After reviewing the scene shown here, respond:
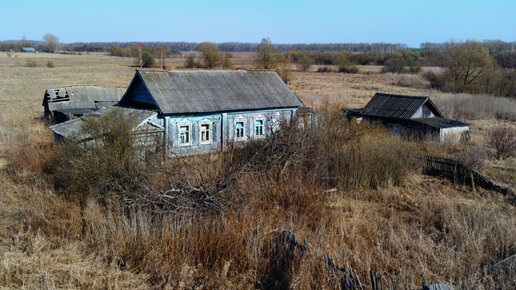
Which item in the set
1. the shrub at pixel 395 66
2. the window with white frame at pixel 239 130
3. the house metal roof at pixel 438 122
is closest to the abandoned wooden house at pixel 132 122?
the window with white frame at pixel 239 130

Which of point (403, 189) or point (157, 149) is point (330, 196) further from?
point (157, 149)

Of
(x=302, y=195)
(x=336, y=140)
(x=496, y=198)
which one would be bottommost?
(x=496, y=198)

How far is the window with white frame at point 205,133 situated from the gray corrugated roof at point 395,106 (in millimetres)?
8673

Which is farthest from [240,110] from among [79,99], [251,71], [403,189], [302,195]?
[79,99]

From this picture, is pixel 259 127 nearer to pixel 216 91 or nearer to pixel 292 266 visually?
pixel 216 91

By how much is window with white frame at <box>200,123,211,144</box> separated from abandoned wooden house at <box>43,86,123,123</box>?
7.86 m

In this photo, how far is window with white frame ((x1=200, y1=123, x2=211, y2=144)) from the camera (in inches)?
633

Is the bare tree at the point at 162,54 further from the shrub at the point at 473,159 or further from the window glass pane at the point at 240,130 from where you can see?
the shrub at the point at 473,159

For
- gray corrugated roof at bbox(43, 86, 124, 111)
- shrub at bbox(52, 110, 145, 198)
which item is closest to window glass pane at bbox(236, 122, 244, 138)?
shrub at bbox(52, 110, 145, 198)

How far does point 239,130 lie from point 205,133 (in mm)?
1683

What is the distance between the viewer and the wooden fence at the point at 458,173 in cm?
1212

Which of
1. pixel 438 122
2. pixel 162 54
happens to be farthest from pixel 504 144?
pixel 162 54

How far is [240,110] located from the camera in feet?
55.2

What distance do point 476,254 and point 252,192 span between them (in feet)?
13.2
